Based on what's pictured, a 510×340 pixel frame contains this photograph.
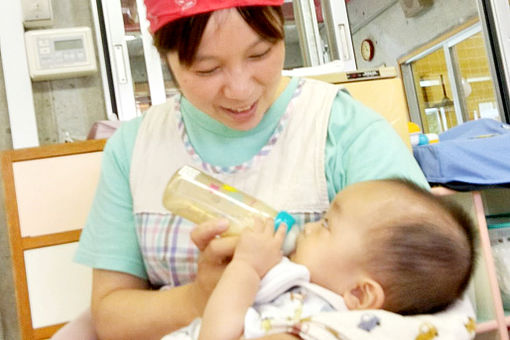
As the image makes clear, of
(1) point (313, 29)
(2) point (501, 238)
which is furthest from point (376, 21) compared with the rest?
(2) point (501, 238)

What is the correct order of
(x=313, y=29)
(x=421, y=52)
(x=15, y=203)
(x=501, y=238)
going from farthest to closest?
(x=421, y=52)
(x=313, y=29)
(x=501, y=238)
(x=15, y=203)

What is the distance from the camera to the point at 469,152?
2.04 metres

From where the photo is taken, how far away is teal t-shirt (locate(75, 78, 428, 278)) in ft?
3.38

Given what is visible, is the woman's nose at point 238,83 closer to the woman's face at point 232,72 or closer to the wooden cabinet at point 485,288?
the woman's face at point 232,72

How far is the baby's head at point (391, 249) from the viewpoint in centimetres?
91

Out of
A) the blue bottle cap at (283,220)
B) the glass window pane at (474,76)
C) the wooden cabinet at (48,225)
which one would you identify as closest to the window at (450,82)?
the glass window pane at (474,76)

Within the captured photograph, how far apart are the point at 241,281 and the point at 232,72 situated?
396mm

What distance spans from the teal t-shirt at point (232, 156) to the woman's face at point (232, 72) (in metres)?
0.07

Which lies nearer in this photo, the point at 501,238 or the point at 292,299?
the point at 292,299

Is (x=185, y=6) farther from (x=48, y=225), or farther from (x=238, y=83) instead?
(x=48, y=225)

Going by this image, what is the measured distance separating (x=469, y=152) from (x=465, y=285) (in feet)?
3.95

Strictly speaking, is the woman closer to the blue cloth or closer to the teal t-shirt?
the teal t-shirt

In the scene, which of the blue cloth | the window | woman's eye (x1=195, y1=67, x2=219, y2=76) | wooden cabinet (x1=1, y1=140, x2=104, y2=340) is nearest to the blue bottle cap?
woman's eye (x1=195, y1=67, x2=219, y2=76)

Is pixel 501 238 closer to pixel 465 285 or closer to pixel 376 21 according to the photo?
pixel 465 285
